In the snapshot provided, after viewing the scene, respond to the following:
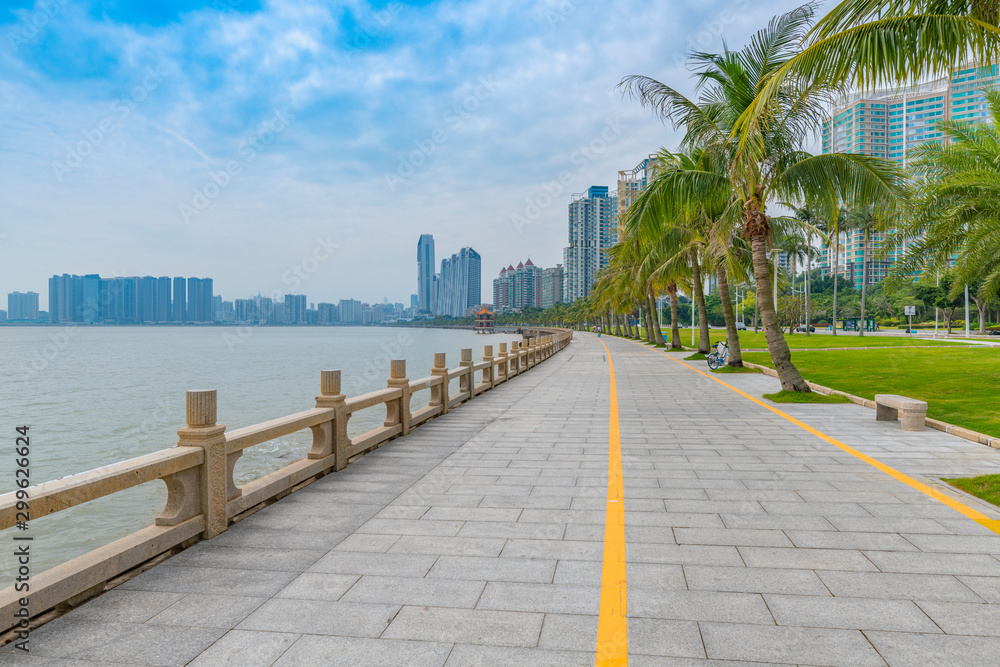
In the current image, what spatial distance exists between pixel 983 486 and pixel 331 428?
6.82 m

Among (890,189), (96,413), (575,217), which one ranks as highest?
(575,217)

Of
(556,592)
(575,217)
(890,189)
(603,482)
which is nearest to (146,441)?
(603,482)

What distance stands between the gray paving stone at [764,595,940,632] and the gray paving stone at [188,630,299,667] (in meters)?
2.70

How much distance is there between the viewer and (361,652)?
306 cm

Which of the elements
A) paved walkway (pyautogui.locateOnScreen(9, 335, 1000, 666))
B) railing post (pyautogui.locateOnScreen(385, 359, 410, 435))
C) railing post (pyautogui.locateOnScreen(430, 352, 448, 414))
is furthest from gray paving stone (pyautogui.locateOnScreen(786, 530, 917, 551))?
railing post (pyautogui.locateOnScreen(430, 352, 448, 414))

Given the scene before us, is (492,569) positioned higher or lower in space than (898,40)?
lower

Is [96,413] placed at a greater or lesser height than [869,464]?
lesser

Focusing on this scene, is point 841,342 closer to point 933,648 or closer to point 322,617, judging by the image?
point 933,648

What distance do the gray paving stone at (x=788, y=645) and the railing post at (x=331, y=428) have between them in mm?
4721

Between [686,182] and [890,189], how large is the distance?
4.21 metres

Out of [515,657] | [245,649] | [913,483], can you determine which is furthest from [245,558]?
[913,483]

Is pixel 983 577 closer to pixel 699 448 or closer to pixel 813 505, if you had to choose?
pixel 813 505

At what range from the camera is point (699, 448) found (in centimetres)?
832

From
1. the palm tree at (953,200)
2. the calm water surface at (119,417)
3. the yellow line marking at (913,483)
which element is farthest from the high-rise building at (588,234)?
the yellow line marking at (913,483)
